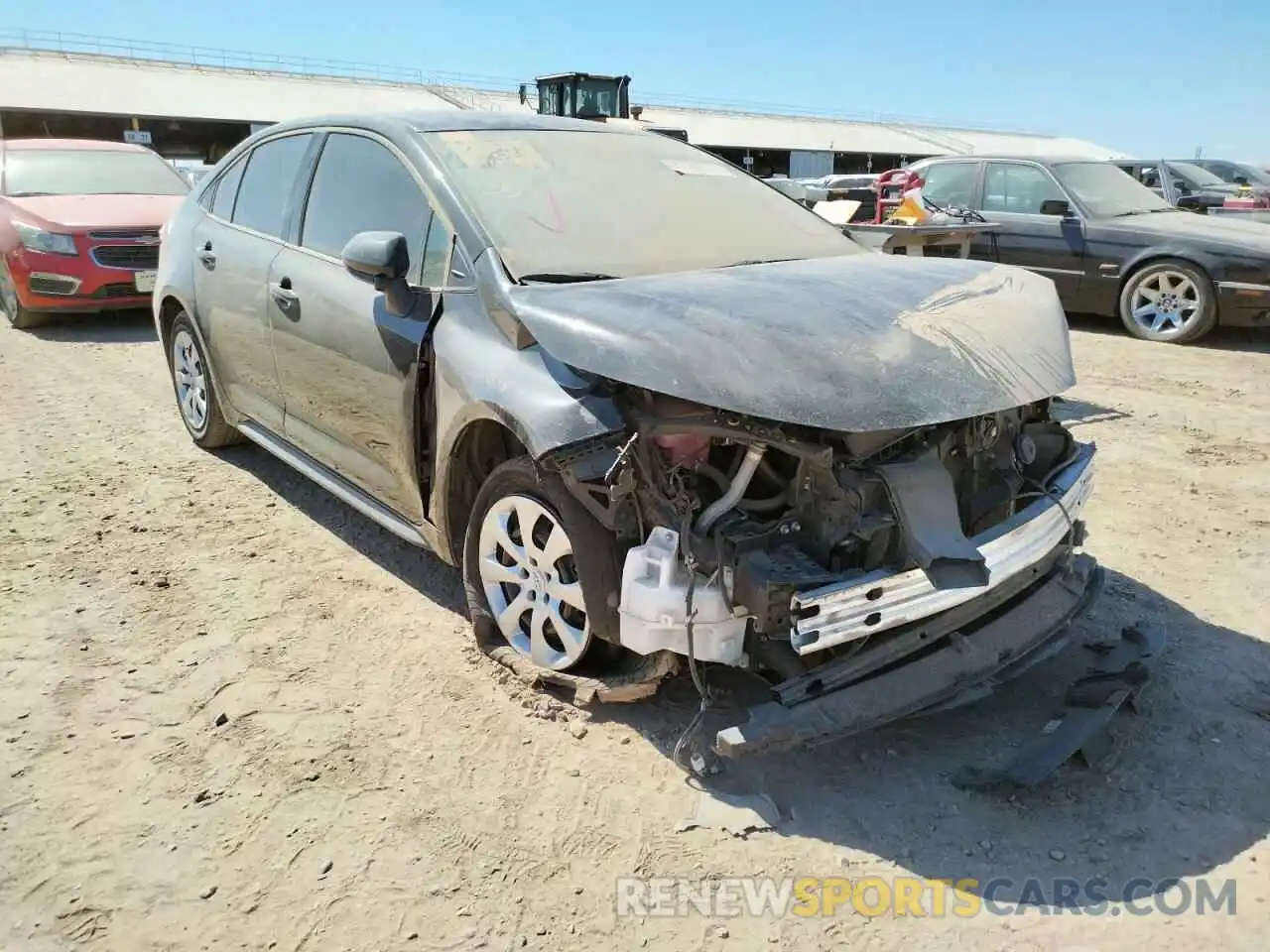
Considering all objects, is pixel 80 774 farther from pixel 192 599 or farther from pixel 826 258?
pixel 826 258

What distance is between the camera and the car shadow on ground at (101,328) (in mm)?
8680

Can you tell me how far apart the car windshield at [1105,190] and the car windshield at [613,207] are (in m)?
6.30

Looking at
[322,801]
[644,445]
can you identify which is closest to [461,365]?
[644,445]

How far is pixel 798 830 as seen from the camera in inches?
99.9

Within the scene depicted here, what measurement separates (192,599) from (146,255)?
6.29 metres

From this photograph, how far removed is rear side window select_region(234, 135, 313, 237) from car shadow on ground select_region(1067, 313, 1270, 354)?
6.85m

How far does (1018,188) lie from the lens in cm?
956

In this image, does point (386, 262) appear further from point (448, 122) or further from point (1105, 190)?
point (1105, 190)

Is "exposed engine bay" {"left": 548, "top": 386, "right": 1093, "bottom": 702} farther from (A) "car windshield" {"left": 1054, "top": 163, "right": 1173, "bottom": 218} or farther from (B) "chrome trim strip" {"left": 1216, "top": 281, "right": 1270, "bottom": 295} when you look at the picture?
(A) "car windshield" {"left": 1054, "top": 163, "right": 1173, "bottom": 218}

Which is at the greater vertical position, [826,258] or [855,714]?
[826,258]

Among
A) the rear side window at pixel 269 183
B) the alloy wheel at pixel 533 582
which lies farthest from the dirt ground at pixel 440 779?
the rear side window at pixel 269 183

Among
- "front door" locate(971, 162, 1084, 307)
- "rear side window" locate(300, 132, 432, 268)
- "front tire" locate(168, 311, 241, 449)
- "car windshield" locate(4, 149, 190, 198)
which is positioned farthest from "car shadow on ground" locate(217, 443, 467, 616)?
"front door" locate(971, 162, 1084, 307)

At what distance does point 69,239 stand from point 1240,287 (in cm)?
1014

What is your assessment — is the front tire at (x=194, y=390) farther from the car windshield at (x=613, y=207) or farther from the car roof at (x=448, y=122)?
the car windshield at (x=613, y=207)
